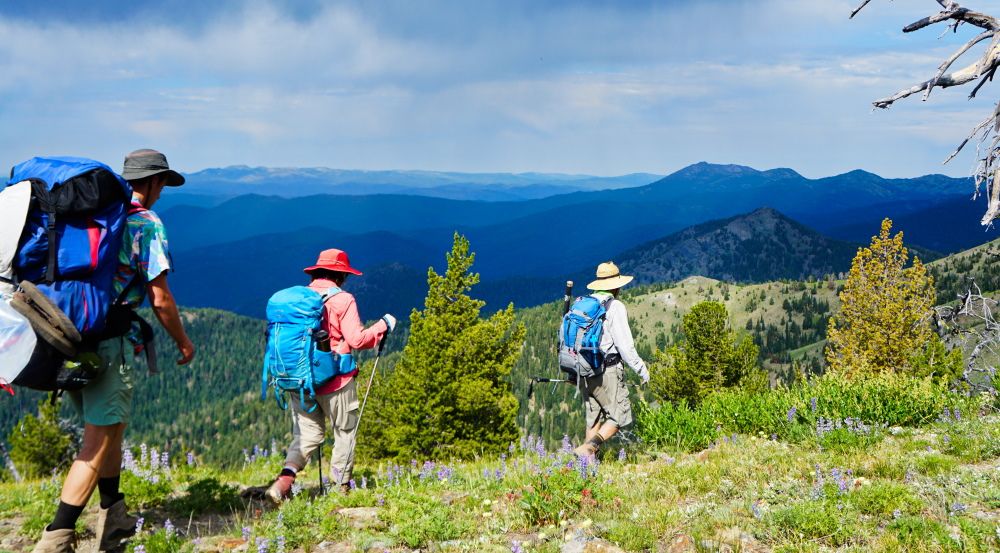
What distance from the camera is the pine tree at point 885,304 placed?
111 feet

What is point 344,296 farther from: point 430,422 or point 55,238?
point 430,422

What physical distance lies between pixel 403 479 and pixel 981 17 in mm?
8188

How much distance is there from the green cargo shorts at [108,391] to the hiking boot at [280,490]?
1.88 metres

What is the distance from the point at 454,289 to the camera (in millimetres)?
27531

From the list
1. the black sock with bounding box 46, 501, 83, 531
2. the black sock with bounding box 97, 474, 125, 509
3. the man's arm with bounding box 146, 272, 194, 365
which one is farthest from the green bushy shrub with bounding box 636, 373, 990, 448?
the black sock with bounding box 46, 501, 83, 531

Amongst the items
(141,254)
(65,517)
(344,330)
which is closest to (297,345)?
(344,330)

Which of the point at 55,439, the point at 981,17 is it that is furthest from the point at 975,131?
the point at 55,439

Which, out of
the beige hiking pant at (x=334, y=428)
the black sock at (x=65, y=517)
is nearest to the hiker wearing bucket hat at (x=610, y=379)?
the beige hiking pant at (x=334, y=428)

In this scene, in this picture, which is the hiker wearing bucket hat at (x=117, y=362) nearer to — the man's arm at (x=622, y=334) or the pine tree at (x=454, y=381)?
the man's arm at (x=622, y=334)

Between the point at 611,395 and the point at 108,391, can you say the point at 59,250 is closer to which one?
the point at 108,391

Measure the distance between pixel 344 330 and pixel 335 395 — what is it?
0.71 m

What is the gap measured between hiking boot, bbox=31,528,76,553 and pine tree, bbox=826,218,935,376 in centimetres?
3517

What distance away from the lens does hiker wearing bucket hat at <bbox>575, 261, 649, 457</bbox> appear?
8.27m

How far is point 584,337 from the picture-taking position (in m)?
8.30
